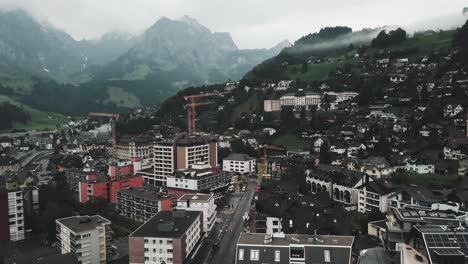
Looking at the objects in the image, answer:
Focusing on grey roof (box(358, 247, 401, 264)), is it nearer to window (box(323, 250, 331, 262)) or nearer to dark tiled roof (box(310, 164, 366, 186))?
window (box(323, 250, 331, 262))

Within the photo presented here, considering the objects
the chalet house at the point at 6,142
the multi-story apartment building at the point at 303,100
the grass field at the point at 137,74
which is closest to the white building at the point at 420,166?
the multi-story apartment building at the point at 303,100

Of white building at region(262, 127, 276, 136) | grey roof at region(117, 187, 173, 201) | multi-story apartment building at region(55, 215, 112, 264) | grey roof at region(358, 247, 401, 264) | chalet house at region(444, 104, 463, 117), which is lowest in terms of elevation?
multi-story apartment building at region(55, 215, 112, 264)

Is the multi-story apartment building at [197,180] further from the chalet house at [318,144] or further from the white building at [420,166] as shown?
the white building at [420,166]

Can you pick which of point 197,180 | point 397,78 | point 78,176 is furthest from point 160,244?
point 397,78

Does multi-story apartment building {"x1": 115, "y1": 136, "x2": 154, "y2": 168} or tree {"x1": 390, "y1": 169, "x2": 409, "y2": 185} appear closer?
tree {"x1": 390, "y1": 169, "x2": 409, "y2": 185}

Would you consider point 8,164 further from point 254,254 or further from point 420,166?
point 420,166

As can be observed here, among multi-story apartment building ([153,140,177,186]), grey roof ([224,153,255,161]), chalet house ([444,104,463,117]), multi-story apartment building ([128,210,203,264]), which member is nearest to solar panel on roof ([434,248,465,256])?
multi-story apartment building ([128,210,203,264])

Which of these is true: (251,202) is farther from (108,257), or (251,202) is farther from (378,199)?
(108,257)
